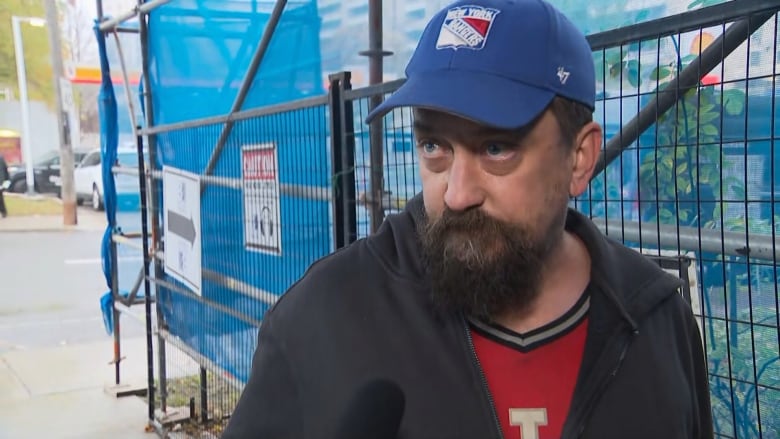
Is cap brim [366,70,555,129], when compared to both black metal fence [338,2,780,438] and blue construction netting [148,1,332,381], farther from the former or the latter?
blue construction netting [148,1,332,381]

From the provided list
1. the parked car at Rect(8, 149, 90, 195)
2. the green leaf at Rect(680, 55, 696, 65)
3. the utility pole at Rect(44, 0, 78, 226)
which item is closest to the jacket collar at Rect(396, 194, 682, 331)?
the green leaf at Rect(680, 55, 696, 65)

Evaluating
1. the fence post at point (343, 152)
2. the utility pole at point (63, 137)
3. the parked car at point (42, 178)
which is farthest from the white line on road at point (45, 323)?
the parked car at point (42, 178)

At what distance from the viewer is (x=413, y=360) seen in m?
1.39

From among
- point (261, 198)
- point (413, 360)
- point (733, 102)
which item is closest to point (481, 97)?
point (413, 360)

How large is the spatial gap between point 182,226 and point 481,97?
3572 millimetres

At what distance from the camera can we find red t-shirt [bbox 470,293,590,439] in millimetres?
1372

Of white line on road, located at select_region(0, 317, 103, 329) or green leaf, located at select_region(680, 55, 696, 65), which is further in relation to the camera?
white line on road, located at select_region(0, 317, 103, 329)

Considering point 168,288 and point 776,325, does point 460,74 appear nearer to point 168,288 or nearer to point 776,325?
point 776,325

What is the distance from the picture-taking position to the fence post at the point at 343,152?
3.01 metres

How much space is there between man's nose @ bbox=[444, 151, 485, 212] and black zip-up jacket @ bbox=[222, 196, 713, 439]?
0.17 meters

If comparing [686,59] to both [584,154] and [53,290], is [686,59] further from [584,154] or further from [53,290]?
[53,290]

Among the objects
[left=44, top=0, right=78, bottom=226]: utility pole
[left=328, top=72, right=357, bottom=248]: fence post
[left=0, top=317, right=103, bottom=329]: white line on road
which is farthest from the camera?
[left=44, top=0, right=78, bottom=226]: utility pole

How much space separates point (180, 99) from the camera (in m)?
5.07

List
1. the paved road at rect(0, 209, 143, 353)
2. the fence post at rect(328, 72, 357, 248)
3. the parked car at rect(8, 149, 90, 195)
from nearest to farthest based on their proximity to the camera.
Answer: the fence post at rect(328, 72, 357, 248)
the paved road at rect(0, 209, 143, 353)
the parked car at rect(8, 149, 90, 195)
